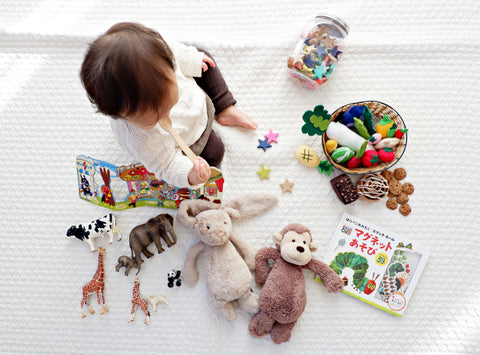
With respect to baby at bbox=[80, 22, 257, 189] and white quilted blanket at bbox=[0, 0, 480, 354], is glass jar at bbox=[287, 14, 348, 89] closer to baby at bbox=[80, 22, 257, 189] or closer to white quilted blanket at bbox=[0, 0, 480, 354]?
white quilted blanket at bbox=[0, 0, 480, 354]

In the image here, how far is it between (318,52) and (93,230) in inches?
29.6

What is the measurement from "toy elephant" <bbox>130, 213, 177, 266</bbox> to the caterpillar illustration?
0.44 meters

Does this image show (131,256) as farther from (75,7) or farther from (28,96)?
(75,7)

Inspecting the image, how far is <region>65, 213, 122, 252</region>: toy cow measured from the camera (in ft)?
3.10

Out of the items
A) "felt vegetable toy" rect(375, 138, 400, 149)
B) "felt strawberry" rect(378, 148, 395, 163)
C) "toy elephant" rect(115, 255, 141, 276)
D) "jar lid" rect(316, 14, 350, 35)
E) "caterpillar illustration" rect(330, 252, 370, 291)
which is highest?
"jar lid" rect(316, 14, 350, 35)

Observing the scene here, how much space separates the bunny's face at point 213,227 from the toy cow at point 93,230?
0.76 feet

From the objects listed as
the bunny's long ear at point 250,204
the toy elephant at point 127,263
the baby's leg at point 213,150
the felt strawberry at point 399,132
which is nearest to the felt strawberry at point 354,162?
the felt strawberry at point 399,132

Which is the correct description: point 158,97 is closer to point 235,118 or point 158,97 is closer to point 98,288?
point 235,118

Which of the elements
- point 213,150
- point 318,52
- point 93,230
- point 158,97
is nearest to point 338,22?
point 318,52

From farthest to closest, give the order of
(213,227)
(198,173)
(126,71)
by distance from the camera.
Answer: (213,227) → (198,173) → (126,71)

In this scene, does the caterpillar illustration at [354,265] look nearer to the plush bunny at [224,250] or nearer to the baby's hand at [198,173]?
the plush bunny at [224,250]

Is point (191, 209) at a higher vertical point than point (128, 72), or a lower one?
lower

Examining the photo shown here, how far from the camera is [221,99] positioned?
0.98 metres

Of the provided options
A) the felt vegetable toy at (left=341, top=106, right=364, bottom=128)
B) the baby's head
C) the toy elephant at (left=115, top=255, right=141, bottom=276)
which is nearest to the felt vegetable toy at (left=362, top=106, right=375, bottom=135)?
the felt vegetable toy at (left=341, top=106, right=364, bottom=128)
